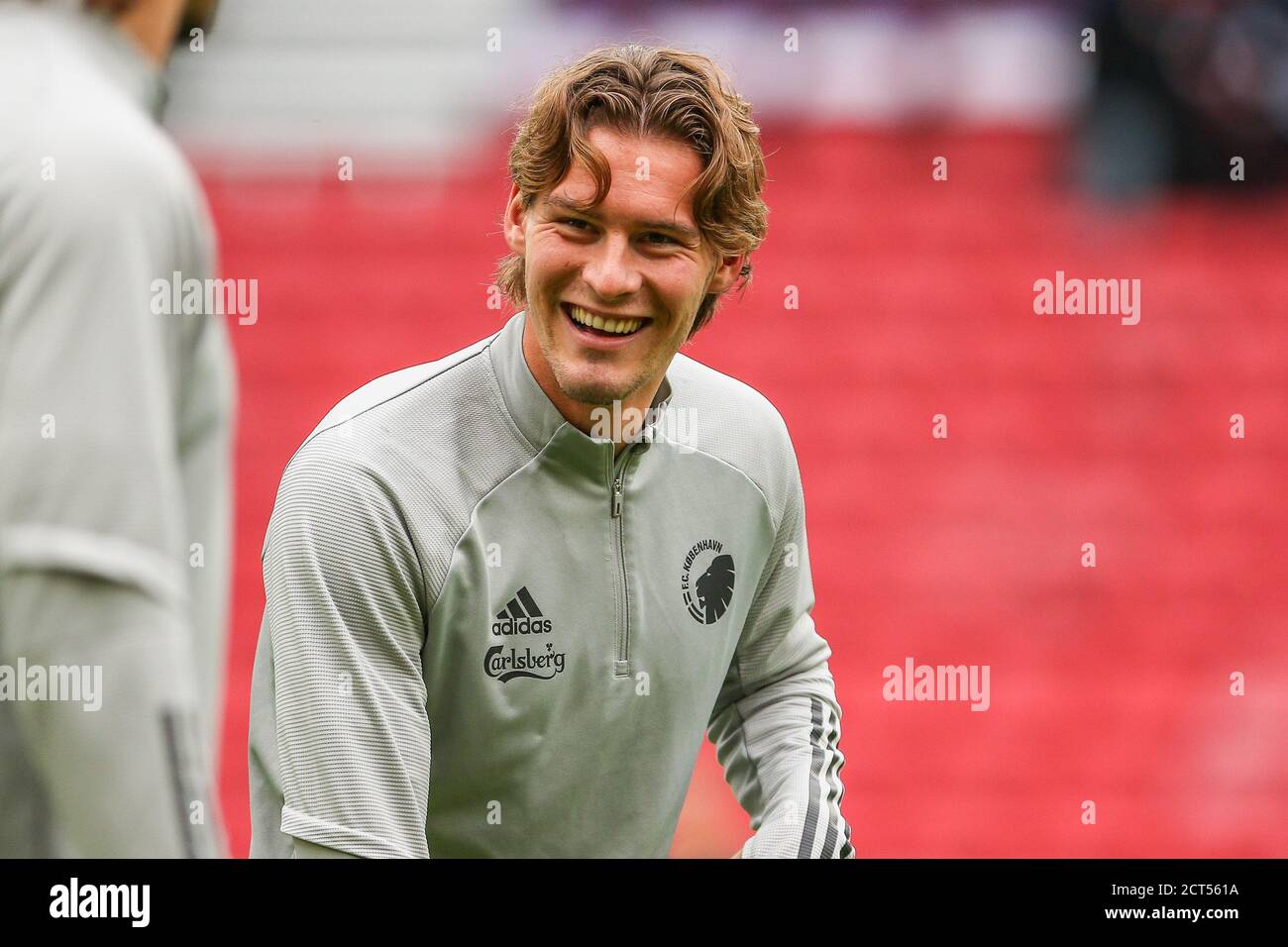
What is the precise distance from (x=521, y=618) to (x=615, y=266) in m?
0.39

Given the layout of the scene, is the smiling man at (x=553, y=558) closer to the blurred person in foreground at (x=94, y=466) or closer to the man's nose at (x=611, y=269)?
the man's nose at (x=611, y=269)

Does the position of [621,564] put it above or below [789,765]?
above

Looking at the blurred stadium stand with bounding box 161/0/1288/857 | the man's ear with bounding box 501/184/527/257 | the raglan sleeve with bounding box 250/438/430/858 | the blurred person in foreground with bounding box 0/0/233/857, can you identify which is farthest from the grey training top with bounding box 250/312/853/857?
the blurred stadium stand with bounding box 161/0/1288/857

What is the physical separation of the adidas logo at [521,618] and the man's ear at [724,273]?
466mm

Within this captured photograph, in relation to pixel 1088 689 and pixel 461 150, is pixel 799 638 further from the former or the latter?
pixel 461 150

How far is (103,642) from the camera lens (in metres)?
0.87

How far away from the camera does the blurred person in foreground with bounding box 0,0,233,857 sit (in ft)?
2.83

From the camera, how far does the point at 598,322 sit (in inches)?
67.0

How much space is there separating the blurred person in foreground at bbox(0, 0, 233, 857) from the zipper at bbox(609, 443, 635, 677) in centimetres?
84

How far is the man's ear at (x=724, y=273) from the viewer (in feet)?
6.22

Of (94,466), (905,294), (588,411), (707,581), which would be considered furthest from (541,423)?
(905,294)

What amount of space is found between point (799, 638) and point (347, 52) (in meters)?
4.48

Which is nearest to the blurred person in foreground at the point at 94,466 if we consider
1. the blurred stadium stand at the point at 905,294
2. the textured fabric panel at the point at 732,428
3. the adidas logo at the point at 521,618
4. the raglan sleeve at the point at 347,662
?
the raglan sleeve at the point at 347,662

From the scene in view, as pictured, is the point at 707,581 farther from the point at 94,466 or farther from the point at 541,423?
the point at 94,466
